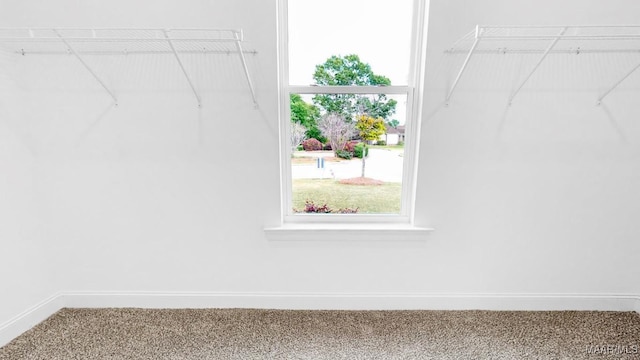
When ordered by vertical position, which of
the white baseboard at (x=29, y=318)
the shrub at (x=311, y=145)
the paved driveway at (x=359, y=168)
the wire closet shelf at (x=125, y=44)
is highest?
the wire closet shelf at (x=125, y=44)

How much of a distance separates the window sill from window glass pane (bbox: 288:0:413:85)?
909 mm

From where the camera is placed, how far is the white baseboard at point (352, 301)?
1838 mm

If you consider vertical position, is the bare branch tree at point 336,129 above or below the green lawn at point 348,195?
above

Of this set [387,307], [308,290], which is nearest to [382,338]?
[387,307]

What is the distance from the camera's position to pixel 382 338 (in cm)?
162

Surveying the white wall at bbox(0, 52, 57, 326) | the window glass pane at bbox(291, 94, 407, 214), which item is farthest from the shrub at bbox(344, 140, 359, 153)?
the white wall at bbox(0, 52, 57, 326)

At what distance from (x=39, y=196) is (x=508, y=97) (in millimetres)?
2759

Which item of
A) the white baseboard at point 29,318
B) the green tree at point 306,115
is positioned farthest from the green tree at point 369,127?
the white baseboard at point 29,318

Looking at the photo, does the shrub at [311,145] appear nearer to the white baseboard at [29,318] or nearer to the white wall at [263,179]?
the white wall at [263,179]

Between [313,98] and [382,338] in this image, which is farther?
[313,98]

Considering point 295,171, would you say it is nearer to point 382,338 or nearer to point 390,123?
point 390,123

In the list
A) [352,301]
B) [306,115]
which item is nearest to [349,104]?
[306,115]

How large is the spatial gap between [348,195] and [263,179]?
A: 55 cm

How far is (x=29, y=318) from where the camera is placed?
1.66 m
